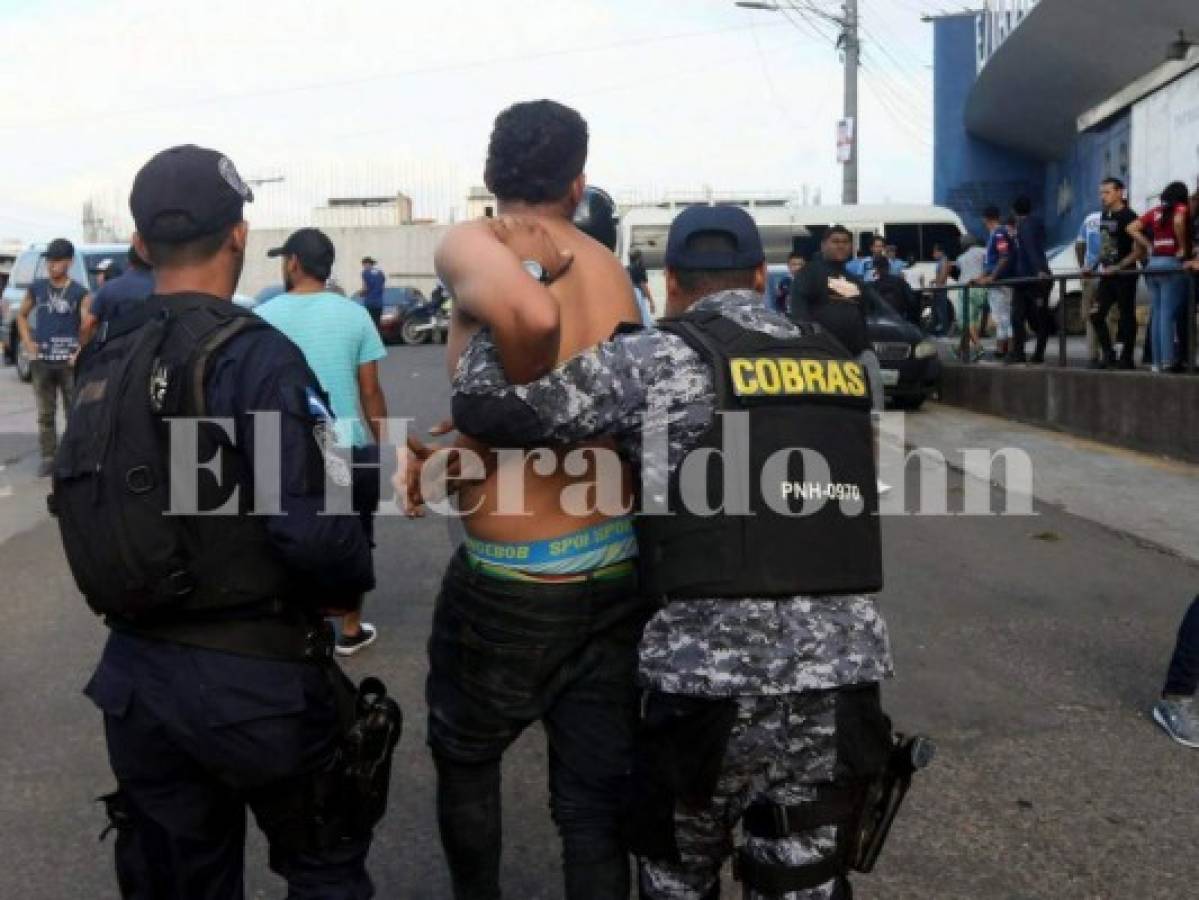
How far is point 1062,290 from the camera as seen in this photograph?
499 inches

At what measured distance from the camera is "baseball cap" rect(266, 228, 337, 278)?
16.2ft

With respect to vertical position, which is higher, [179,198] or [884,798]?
[179,198]

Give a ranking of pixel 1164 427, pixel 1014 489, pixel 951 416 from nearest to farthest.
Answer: pixel 1014 489, pixel 1164 427, pixel 951 416

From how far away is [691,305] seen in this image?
2637 mm

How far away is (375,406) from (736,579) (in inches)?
125

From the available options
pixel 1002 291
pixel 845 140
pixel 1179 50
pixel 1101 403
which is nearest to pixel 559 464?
pixel 1101 403

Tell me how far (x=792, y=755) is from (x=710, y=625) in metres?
0.28

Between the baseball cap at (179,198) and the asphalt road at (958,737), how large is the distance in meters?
1.93

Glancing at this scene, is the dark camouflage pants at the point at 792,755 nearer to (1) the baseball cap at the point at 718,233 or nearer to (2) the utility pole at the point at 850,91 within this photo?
(1) the baseball cap at the point at 718,233

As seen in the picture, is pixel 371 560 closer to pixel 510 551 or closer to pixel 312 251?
pixel 510 551

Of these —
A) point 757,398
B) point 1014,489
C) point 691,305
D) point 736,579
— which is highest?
point 691,305

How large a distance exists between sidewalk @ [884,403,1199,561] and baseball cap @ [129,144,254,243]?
A: 6332 mm

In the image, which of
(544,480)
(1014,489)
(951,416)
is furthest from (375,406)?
(951,416)

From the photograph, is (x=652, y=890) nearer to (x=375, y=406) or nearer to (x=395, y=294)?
(x=375, y=406)
